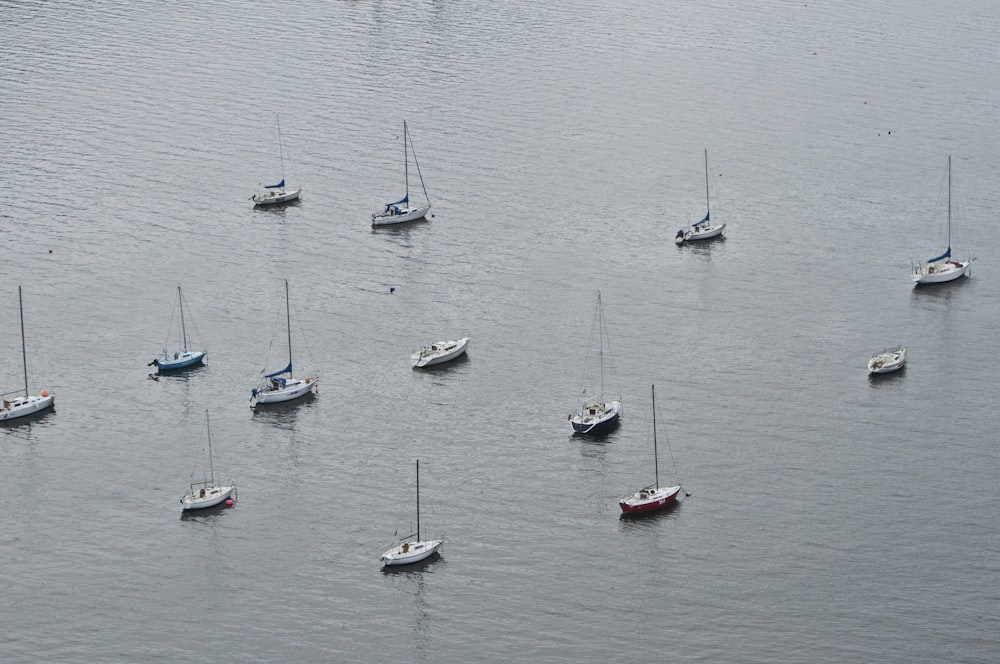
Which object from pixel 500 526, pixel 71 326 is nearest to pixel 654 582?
pixel 500 526

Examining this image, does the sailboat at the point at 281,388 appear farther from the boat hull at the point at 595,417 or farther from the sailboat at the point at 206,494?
the boat hull at the point at 595,417

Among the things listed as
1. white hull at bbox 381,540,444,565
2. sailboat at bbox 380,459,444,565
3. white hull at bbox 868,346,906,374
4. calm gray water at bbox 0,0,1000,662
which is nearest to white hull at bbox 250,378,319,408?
calm gray water at bbox 0,0,1000,662

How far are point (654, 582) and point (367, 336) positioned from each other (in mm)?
56898

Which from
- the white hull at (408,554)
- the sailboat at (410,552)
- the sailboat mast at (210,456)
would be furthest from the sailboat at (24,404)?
the white hull at (408,554)

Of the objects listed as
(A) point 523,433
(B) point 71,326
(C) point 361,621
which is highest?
(B) point 71,326

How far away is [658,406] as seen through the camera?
16838 centimetres

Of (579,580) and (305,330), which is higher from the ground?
(305,330)

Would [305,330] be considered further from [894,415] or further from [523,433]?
[894,415]

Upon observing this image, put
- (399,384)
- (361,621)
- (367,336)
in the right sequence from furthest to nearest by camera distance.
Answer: (367,336)
(399,384)
(361,621)

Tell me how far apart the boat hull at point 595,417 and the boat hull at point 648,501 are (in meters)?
13.4

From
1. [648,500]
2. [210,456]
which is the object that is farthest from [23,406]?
[648,500]

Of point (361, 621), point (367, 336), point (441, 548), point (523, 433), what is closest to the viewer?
point (361, 621)

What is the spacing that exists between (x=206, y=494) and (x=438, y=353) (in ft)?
117

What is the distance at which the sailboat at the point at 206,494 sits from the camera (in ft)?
492
